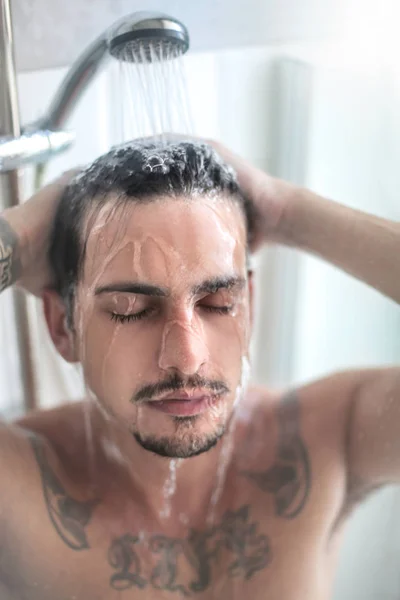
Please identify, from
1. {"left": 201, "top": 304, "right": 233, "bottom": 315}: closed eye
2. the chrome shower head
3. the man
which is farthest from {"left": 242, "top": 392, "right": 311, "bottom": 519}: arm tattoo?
the chrome shower head

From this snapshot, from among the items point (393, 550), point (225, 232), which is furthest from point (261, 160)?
point (393, 550)

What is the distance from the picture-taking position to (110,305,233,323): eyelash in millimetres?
589

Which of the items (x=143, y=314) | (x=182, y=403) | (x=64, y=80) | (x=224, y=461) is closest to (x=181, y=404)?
(x=182, y=403)

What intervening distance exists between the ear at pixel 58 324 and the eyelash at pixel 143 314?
0.11 m

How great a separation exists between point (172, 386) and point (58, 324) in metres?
0.20

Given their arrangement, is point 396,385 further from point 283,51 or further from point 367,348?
point 283,51

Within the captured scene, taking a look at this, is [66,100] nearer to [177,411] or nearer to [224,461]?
[177,411]

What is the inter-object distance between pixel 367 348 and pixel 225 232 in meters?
0.42

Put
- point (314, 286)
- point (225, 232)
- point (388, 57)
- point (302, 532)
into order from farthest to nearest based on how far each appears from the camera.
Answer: point (314, 286)
point (388, 57)
point (302, 532)
point (225, 232)

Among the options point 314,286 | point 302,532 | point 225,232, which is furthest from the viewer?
point 314,286

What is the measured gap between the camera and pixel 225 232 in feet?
2.02

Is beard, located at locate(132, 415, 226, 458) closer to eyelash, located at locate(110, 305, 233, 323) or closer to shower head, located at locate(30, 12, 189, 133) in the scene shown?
eyelash, located at locate(110, 305, 233, 323)

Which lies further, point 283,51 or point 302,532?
point 283,51

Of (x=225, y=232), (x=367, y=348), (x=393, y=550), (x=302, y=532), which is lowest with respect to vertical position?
(x=393, y=550)
